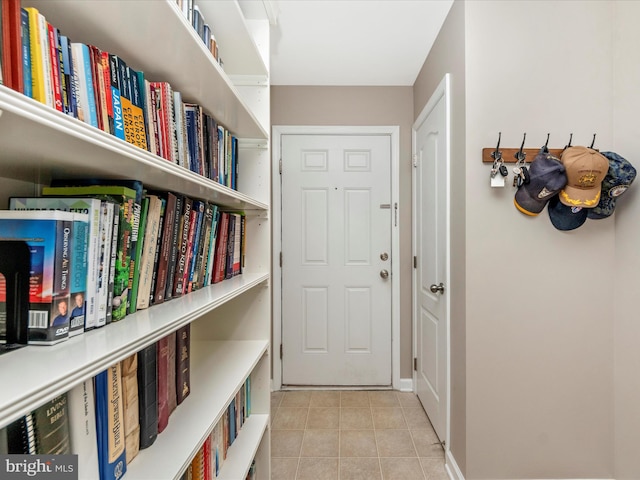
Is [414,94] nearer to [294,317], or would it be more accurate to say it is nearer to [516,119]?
[516,119]

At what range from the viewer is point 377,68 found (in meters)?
2.37

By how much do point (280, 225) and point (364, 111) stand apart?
115 cm

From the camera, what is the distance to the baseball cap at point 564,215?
1464 millimetres

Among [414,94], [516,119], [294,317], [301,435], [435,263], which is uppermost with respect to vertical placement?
[414,94]

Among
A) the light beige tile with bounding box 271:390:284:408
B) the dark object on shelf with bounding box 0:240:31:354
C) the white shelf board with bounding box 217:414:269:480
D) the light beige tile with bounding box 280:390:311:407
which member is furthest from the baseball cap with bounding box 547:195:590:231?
the light beige tile with bounding box 271:390:284:408

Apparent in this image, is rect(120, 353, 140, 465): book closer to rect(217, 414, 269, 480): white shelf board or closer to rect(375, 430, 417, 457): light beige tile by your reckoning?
rect(217, 414, 269, 480): white shelf board

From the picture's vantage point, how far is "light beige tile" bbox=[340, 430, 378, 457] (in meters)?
1.85

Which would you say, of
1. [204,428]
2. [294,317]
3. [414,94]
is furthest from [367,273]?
[204,428]

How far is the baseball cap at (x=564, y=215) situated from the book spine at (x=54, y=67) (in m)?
1.79

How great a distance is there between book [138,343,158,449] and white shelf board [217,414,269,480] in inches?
18.3

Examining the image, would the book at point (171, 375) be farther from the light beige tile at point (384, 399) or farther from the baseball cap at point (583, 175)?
the light beige tile at point (384, 399)

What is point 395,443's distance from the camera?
1939 millimetres

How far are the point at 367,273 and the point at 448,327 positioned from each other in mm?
940

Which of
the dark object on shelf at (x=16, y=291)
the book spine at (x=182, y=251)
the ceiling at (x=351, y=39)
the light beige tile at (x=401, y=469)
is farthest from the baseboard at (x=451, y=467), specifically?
the ceiling at (x=351, y=39)
